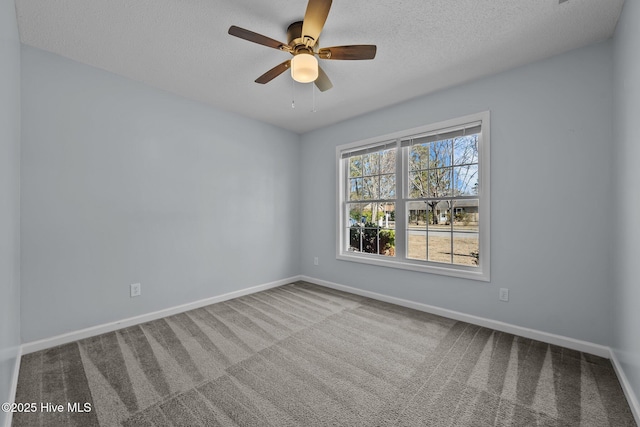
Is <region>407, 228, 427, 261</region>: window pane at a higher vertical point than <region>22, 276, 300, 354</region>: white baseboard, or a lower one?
higher

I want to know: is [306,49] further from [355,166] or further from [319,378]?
[319,378]

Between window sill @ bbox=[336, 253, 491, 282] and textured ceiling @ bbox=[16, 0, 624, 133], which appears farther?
window sill @ bbox=[336, 253, 491, 282]

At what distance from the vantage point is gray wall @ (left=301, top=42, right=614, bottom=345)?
2217 millimetres

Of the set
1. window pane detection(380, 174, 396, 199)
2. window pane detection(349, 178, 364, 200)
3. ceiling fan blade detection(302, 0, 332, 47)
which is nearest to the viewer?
ceiling fan blade detection(302, 0, 332, 47)

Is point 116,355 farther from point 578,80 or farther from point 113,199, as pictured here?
point 578,80

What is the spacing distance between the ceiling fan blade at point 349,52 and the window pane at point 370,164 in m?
1.97

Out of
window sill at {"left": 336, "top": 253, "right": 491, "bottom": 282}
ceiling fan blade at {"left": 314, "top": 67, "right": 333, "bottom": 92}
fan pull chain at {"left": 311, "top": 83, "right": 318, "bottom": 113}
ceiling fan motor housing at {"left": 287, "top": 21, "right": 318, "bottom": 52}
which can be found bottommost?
window sill at {"left": 336, "top": 253, "right": 491, "bottom": 282}

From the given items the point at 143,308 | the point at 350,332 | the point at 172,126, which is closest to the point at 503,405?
the point at 350,332

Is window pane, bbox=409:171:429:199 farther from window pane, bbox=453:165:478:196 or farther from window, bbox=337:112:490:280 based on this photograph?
window pane, bbox=453:165:478:196

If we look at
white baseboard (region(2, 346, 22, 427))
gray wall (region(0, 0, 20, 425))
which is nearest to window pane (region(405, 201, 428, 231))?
gray wall (region(0, 0, 20, 425))

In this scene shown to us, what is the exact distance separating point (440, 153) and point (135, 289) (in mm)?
3747

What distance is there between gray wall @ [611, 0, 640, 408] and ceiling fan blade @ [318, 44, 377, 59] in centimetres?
154

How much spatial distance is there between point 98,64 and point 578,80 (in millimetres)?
4334

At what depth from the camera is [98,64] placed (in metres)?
2.54
